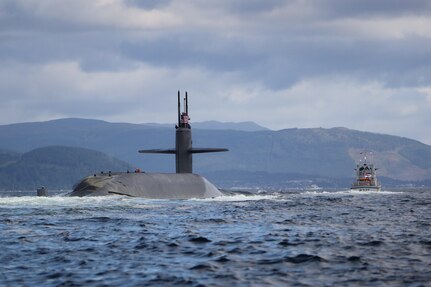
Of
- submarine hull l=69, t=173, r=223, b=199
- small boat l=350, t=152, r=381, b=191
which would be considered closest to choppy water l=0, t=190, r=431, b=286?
submarine hull l=69, t=173, r=223, b=199

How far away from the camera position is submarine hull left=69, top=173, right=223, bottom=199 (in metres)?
71.4

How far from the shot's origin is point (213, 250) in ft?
98.9

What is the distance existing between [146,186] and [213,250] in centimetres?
4509

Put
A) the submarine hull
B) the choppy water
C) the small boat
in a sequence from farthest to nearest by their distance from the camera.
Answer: the small boat → the submarine hull → the choppy water

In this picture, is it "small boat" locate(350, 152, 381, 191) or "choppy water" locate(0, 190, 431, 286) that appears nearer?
"choppy water" locate(0, 190, 431, 286)

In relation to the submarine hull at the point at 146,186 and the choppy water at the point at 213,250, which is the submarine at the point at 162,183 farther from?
the choppy water at the point at 213,250

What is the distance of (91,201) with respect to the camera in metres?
63.6

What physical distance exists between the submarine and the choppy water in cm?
2149

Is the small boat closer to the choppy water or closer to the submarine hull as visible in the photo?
the submarine hull

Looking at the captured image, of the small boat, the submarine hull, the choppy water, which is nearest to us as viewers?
the choppy water

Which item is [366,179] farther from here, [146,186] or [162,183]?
[146,186]

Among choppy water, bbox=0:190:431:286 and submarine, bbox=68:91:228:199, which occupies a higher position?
submarine, bbox=68:91:228:199

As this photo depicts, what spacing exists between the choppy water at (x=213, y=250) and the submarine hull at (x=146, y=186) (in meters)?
21.1

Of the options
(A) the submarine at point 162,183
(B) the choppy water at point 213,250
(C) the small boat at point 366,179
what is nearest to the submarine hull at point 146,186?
(A) the submarine at point 162,183
